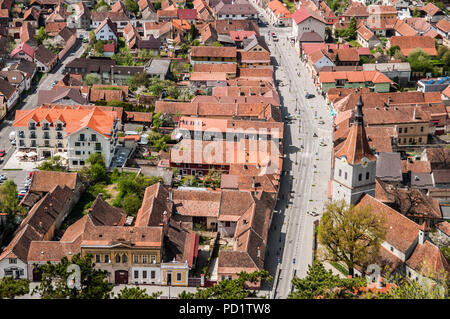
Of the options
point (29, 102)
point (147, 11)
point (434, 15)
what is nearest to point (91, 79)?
point (29, 102)

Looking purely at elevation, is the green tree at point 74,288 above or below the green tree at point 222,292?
above

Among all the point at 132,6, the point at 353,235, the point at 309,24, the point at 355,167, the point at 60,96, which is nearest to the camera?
A: the point at 353,235

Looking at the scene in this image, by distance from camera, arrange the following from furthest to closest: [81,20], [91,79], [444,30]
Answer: [81,20] → [444,30] → [91,79]

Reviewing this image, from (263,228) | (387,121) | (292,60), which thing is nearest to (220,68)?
(292,60)

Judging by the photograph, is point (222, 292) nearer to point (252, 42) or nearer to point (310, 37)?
point (252, 42)

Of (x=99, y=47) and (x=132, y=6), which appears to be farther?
(x=132, y=6)

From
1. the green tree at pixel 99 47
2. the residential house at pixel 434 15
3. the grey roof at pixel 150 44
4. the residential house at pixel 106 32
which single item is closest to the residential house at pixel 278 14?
the residential house at pixel 434 15

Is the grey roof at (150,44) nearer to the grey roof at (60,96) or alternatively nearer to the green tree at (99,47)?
the green tree at (99,47)
